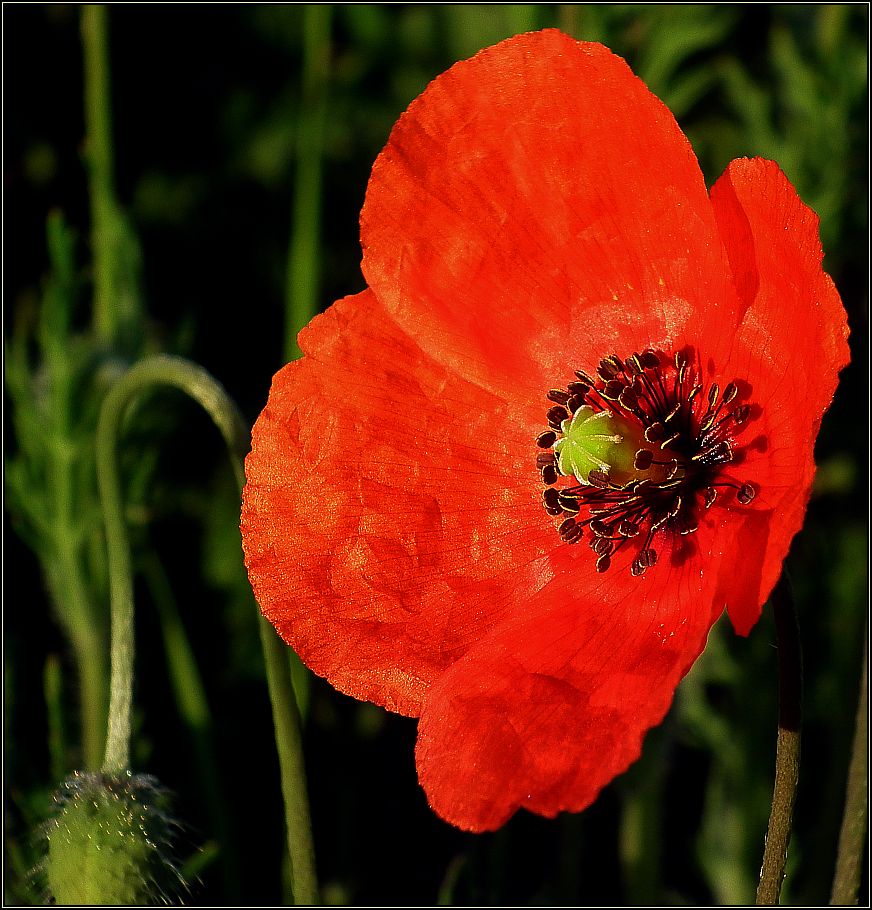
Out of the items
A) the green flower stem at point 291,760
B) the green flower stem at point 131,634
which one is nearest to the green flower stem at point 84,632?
the green flower stem at point 131,634

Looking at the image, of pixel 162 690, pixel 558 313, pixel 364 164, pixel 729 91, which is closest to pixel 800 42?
pixel 729 91

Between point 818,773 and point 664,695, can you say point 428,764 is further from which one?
point 818,773

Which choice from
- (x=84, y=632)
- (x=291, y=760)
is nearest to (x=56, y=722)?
(x=84, y=632)

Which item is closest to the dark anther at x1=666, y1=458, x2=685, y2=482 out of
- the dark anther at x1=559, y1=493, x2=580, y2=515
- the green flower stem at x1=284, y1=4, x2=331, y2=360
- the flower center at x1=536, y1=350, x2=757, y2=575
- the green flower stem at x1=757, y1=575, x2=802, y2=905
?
the flower center at x1=536, y1=350, x2=757, y2=575

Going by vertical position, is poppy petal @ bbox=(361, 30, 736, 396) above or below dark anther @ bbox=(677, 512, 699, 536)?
above

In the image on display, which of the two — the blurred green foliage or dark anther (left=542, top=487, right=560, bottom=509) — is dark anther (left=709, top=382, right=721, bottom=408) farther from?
the blurred green foliage
